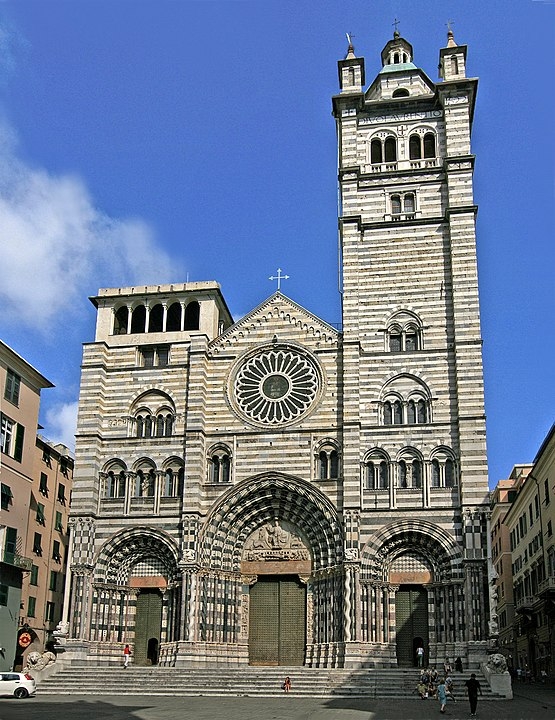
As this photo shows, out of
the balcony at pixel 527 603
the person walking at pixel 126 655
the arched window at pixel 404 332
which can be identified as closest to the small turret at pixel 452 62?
the arched window at pixel 404 332

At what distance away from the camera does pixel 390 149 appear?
4594cm

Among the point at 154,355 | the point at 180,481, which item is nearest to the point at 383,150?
the point at 154,355

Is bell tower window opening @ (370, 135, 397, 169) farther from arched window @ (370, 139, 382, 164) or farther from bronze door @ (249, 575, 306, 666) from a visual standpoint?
bronze door @ (249, 575, 306, 666)

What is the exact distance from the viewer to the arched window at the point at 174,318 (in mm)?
44562

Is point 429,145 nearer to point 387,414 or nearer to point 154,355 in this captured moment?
point 387,414

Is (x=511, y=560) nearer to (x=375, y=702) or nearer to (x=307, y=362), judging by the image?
(x=307, y=362)

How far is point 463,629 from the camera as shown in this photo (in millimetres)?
35688

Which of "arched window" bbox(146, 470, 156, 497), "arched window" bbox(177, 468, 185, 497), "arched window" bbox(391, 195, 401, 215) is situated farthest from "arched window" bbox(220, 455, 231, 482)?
"arched window" bbox(391, 195, 401, 215)

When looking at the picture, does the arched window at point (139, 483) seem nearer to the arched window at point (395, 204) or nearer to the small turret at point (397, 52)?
the arched window at point (395, 204)

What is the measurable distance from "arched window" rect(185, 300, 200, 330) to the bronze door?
13016mm

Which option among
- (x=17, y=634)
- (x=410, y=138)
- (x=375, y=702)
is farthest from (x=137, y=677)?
(x=410, y=138)

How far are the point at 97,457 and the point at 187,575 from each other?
732cm

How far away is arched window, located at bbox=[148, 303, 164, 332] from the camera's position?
44.2 meters

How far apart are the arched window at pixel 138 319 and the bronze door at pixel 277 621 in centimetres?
1402
